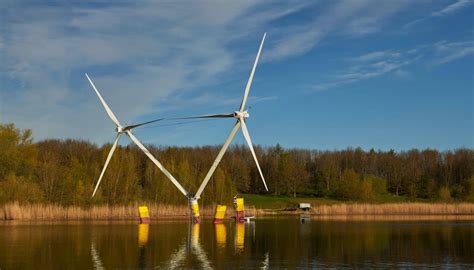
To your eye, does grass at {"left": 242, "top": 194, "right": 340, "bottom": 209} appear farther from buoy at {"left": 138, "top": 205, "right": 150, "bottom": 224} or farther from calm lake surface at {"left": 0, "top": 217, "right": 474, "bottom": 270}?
calm lake surface at {"left": 0, "top": 217, "right": 474, "bottom": 270}

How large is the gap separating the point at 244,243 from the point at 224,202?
4611cm

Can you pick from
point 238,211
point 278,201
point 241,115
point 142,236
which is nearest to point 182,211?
point 238,211

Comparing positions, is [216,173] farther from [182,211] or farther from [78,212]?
[78,212]

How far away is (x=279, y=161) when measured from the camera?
131375 millimetres

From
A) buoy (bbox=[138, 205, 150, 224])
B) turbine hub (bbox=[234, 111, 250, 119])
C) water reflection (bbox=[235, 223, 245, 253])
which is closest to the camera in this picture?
water reflection (bbox=[235, 223, 245, 253])

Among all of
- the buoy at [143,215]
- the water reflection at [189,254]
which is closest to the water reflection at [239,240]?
the water reflection at [189,254]

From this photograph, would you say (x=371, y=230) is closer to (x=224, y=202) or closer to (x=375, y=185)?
(x=224, y=202)

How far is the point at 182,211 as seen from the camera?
7394cm

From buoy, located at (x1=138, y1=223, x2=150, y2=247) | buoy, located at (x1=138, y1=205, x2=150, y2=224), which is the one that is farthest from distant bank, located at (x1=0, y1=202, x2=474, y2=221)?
buoy, located at (x1=138, y1=223, x2=150, y2=247)

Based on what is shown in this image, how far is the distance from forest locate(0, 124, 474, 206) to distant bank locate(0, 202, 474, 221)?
4.39 meters

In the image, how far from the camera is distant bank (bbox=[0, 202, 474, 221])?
210ft

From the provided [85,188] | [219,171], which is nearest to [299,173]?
[219,171]

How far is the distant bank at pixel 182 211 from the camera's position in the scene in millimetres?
64062

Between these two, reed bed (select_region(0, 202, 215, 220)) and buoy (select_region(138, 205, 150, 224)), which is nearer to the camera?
buoy (select_region(138, 205, 150, 224))
